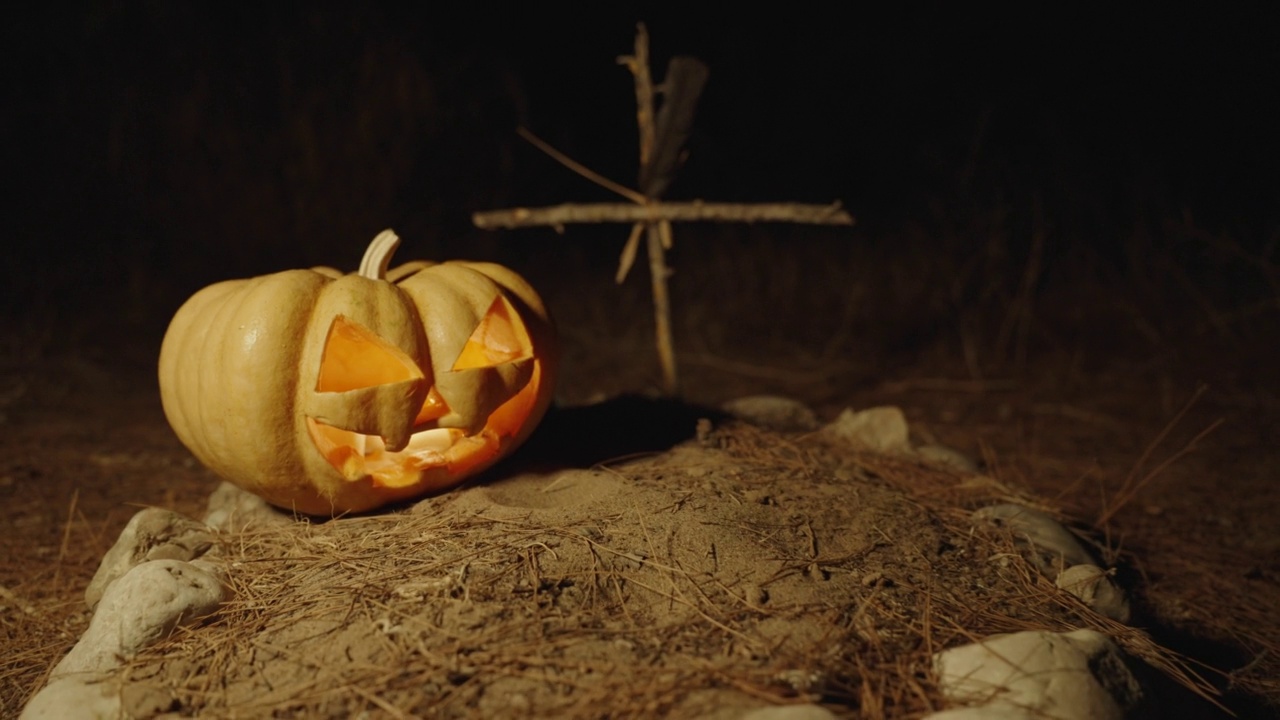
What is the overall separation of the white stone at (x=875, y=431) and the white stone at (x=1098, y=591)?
134 centimetres

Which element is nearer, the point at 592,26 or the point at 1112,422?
the point at 1112,422

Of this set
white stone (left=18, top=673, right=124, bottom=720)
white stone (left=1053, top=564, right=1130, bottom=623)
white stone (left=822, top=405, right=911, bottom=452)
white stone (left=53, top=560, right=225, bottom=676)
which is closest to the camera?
white stone (left=18, top=673, right=124, bottom=720)

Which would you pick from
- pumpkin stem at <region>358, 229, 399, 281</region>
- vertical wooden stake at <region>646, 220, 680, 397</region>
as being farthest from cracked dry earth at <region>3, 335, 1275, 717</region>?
pumpkin stem at <region>358, 229, 399, 281</region>

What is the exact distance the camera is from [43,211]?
7.81 m

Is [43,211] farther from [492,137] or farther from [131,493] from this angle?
[131,493]

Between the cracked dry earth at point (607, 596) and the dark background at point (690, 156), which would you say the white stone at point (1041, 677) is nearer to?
the cracked dry earth at point (607, 596)

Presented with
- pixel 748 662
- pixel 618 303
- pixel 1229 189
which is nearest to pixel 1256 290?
pixel 1229 189

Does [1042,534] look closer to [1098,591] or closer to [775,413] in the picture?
[1098,591]

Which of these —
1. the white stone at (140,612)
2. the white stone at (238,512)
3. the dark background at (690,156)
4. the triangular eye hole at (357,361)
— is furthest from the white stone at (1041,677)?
the dark background at (690,156)

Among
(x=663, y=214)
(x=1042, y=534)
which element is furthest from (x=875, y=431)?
(x=663, y=214)

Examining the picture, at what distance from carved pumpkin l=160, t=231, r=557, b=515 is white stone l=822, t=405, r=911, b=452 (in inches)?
71.8

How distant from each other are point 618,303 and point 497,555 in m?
5.32

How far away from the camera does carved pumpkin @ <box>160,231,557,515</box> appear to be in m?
2.87

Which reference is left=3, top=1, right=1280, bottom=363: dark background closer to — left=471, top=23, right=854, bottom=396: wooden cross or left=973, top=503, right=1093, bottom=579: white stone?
left=471, top=23, right=854, bottom=396: wooden cross
